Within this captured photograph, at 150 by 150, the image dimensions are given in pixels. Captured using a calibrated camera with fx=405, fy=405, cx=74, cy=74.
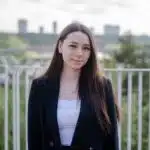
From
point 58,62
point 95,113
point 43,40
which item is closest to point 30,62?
point 43,40

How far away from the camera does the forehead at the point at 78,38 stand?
2.26 metres

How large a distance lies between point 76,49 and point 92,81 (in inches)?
8.7

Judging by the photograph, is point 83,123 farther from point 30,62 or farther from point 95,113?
point 30,62

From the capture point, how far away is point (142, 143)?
395 cm

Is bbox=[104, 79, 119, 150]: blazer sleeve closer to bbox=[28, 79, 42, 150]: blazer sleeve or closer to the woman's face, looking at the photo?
the woman's face

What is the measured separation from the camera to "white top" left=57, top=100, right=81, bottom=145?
2.23 m

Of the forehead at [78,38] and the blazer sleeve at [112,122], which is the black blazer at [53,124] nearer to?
the blazer sleeve at [112,122]

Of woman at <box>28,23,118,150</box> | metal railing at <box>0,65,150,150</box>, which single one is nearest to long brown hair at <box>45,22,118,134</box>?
woman at <box>28,23,118,150</box>

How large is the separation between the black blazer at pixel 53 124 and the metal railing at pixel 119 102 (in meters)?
1.27

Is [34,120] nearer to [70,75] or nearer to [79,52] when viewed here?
[70,75]

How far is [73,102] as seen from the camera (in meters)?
2.27

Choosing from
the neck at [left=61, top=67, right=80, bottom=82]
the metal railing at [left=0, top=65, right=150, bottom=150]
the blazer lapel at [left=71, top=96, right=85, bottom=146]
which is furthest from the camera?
the metal railing at [left=0, top=65, right=150, bottom=150]

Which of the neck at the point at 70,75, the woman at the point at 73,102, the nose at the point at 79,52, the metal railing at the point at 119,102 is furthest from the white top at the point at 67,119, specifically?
the metal railing at the point at 119,102

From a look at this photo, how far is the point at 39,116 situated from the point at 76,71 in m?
0.34
